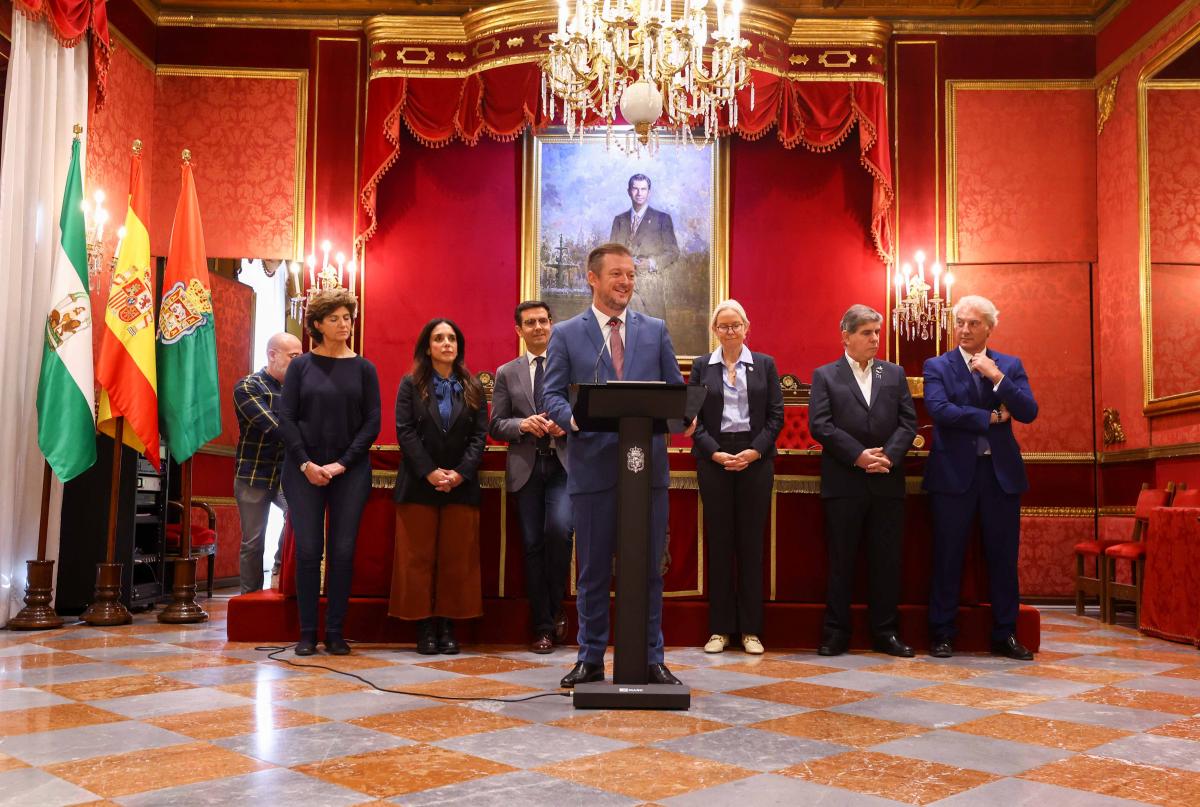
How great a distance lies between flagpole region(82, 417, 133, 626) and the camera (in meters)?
5.38

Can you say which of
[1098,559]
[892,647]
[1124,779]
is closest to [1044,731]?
[1124,779]

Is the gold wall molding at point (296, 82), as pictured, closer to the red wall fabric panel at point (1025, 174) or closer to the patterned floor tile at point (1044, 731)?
the red wall fabric panel at point (1025, 174)

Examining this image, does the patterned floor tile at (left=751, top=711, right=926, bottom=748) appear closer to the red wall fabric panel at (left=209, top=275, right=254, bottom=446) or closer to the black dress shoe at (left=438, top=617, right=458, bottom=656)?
the black dress shoe at (left=438, top=617, right=458, bottom=656)

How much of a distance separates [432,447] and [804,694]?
187 cm

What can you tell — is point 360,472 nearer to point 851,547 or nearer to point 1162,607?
point 851,547

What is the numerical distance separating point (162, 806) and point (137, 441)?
12.9 ft

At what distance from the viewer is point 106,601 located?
543cm

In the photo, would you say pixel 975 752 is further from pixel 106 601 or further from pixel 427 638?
pixel 106 601

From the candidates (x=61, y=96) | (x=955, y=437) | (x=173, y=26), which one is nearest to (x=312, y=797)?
(x=955, y=437)

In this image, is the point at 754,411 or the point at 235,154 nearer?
the point at 754,411

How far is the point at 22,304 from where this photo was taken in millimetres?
5508

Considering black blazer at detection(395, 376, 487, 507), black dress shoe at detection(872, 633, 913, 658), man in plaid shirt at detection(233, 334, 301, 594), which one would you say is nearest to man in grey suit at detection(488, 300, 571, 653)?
black blazer at detection(395, 376, 487, 507)

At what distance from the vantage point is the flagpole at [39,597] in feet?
17.0

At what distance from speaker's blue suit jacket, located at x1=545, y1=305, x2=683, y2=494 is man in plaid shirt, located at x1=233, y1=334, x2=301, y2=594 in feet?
7.89
